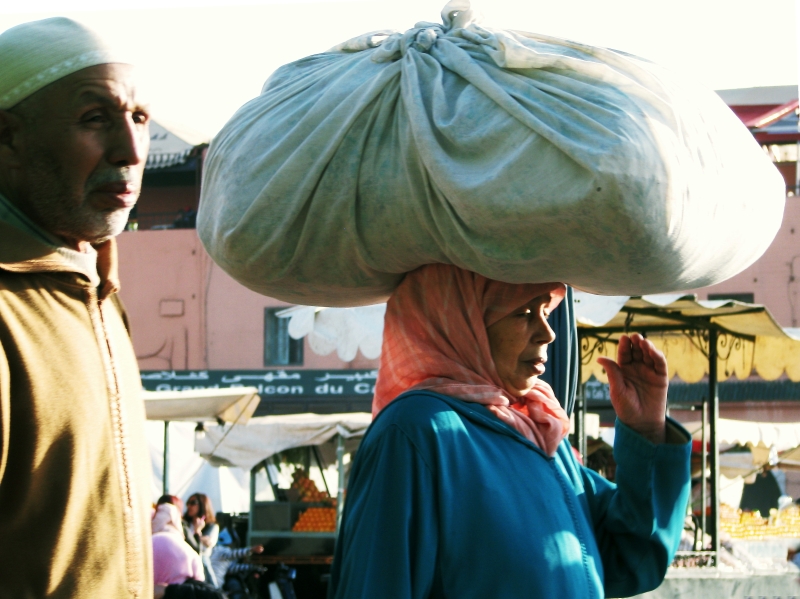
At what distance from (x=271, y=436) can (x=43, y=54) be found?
10.9 metres

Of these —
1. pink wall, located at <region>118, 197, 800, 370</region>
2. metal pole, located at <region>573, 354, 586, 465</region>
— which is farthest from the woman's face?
pink wall, located at <region>118, 197, 800, 370</region>

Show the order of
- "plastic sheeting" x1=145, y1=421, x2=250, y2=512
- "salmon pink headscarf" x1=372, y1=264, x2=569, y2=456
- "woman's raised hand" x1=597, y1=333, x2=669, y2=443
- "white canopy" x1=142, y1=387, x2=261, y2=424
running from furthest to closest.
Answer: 1. "plastic sheeting" x1=145, y1=421, x2=250, y2=512
2. "white canopy" x1=142, y1=387, x2=261, y2=424
3. "woman's raised hand" x1=597, y1=333, x2=669, y2=443
4. "salmon pink headscarf" x1=372, y1=264, x2=569, y2=456

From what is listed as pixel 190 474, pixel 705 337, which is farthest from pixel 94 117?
pixel 190 474

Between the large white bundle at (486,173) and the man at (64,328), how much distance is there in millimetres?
401

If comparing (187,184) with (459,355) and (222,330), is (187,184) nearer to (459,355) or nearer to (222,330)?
(222,330)

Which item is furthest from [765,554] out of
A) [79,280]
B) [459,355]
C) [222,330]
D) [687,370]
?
[222,330]

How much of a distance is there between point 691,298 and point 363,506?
4.99 meters

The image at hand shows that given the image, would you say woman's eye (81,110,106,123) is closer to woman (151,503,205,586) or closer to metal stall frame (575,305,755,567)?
woman (151,503,205,586)

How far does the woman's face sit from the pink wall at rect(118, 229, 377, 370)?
20.7m

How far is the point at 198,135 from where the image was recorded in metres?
22.7

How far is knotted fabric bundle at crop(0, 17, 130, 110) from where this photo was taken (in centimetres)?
161

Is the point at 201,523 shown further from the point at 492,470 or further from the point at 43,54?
the point at 43,54

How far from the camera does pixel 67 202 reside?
165 centimetres

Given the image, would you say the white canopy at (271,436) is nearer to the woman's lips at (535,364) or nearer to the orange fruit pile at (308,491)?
the orange fruit pile at (308,491)
